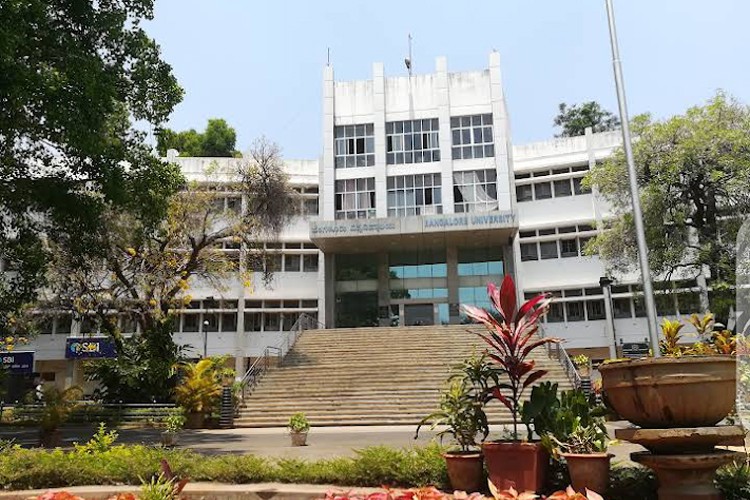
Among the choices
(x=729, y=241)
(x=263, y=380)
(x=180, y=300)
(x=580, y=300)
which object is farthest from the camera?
(x=580, y=300)

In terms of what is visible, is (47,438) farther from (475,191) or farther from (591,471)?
(475,191)

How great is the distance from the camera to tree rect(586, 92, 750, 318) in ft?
61.3

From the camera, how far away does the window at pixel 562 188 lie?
108 feet

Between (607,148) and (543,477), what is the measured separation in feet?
101

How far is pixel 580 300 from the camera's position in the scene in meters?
31.3

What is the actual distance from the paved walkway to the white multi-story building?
547 inches

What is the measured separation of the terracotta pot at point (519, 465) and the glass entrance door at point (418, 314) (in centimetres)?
2569

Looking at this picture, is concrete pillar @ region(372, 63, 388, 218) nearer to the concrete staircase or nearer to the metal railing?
the metal railing

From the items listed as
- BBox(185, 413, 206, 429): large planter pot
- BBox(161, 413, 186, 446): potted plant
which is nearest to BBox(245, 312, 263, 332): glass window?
BBox(185, 413, 206, 429): large planter pot

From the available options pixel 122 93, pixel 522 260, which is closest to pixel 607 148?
pixel 522 260

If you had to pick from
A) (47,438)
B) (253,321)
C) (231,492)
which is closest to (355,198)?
(253,321)

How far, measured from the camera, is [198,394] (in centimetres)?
1762

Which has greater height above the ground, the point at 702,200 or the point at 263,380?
the point at 702,200

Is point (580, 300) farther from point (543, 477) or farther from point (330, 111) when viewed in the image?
point (543, 477)
